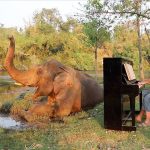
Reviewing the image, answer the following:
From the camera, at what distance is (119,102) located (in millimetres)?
8477

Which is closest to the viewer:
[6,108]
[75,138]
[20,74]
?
[75,138]

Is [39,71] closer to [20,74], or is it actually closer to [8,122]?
[20,74]

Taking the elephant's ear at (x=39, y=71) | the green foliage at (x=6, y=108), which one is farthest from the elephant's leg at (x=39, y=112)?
the green foliage at (x=6, y=108)

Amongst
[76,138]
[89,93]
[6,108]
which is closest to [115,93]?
[76,138]

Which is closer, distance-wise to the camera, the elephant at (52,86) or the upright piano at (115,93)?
the upright piano at (115,93)

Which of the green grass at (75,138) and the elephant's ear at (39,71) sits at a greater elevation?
the elephant's ear at (39,71)

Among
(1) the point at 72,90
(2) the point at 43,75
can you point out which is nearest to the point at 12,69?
(2) the point at 43,75

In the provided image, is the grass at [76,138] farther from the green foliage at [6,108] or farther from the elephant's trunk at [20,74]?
the green foliage at [6,108]

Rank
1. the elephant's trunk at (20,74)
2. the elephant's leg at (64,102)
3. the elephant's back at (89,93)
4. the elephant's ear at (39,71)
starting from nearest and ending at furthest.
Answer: the elephant's trunk at (20,74), the elephant's leg at (64,102), the elephant's ear at (39,71), the elephant's back at (89,93)

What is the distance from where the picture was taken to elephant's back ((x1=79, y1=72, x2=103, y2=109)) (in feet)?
41.2

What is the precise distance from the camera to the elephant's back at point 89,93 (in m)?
12.5

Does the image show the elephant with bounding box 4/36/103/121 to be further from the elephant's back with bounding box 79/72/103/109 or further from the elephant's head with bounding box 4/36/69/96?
the elephant's back with bounding box 79/72/103/109

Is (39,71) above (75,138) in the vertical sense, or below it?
above

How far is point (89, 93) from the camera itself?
42.5ft
